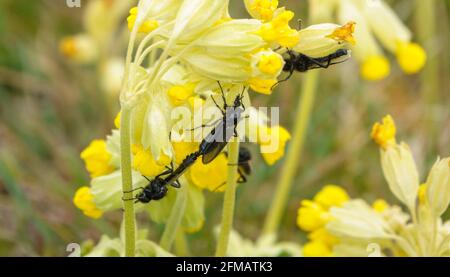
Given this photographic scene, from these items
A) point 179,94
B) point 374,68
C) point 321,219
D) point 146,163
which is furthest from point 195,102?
point 374,68

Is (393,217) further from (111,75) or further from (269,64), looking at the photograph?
(111,75)

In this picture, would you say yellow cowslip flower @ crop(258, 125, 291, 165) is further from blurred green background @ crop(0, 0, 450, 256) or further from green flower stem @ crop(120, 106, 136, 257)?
blurred green background @ crop(0, 0, 450, 256)

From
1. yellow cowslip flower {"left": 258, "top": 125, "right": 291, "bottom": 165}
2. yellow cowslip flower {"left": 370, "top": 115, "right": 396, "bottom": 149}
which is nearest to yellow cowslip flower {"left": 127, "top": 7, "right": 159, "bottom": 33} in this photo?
yellow cowslip flower {"left": 258, "top": 125, "right": 291, "bottom": 165}

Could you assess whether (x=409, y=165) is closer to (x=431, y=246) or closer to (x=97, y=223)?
(x=431, y=246)

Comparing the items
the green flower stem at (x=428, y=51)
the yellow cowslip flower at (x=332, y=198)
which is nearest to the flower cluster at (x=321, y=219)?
the yellow cowslip flower at (x=332, y=198)
